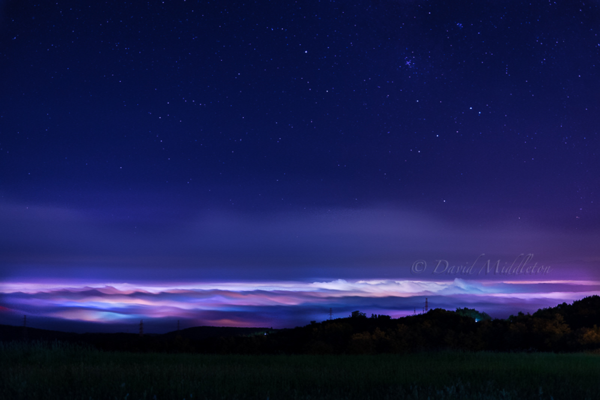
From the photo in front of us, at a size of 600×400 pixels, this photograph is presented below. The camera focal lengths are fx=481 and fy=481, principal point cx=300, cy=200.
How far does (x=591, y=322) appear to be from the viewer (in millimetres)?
36219

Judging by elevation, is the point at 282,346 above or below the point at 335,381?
below

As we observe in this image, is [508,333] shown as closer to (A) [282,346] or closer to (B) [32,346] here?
(A) [282,346]

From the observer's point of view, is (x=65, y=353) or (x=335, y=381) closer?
(x=335, y=381)

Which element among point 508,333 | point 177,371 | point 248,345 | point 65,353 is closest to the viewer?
point 177,371

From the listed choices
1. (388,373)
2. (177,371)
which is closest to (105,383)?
(177,371)

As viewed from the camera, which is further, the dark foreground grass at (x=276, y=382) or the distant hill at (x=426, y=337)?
the distant hill at (x=426, y=337)

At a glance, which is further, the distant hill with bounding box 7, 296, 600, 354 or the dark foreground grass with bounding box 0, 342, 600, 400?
the distant hill with bounding box 7, 296, 600, 354

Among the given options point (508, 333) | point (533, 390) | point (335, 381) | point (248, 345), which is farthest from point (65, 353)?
point (508, 333)

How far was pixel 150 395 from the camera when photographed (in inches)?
338

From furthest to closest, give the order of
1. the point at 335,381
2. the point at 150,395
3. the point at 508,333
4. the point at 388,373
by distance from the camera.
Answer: the point at 508,333
the point at 388,373
the point at 335,381
the point at 150,395

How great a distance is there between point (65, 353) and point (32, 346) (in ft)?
4.58

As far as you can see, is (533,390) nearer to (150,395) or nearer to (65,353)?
(150,395)

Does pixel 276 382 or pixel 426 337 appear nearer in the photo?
pixel 276 382

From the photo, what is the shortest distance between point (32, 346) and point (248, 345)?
20.1 meters
